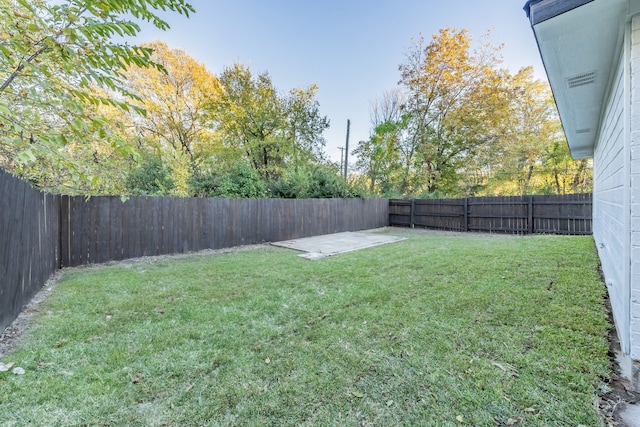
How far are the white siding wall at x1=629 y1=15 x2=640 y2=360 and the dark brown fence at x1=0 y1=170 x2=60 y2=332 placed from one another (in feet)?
14.8

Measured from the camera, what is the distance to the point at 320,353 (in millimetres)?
1985

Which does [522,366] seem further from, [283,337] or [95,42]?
[95,42]

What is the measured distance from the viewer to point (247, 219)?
7309 millimetres

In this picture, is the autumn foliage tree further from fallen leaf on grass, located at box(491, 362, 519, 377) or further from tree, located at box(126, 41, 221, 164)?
fallen leaf on grass, located at box(491, 362, 519, 377)

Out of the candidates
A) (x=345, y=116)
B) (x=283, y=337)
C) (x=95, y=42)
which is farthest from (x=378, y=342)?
(x=345, y=116)

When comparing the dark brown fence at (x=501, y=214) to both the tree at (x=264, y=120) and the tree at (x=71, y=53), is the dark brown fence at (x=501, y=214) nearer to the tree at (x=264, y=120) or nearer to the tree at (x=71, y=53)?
the tree at (x=264, y=120)

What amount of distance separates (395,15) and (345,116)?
6.68 metres

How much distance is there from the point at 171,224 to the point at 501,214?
991 centimetres

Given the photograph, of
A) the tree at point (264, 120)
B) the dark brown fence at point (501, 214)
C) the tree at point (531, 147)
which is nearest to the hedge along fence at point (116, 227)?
the dark brown fence at point (501, 214)

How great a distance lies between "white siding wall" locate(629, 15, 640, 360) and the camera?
1.65 m

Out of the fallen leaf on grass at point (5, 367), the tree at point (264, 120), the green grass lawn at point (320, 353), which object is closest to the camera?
the green grass lawn at point (320, 353)

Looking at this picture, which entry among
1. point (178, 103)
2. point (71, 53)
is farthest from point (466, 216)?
point (178, 103)

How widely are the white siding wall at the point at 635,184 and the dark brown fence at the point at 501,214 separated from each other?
762 cm

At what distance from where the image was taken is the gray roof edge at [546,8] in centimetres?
151
